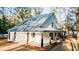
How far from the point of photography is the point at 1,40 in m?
2.16

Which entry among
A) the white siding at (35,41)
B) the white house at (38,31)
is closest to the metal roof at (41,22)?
the white house at (38,31)

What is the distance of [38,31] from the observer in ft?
7.16

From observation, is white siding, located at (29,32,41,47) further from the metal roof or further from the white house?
the metal roof

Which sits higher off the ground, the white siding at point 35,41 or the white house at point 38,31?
the white house at point 38,31

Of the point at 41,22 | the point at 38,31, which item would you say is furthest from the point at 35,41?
the point at 41,22

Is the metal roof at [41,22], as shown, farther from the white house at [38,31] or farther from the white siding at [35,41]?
the white siding at [35,41]

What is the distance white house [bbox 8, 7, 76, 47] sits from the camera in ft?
7.11

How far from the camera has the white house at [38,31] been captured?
217 centimetres

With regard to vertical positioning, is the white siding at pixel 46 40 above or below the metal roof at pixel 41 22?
below

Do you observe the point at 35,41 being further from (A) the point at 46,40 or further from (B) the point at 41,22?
(B) the point at 41,22

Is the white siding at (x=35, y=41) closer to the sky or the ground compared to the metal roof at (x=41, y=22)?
closer to the ground
